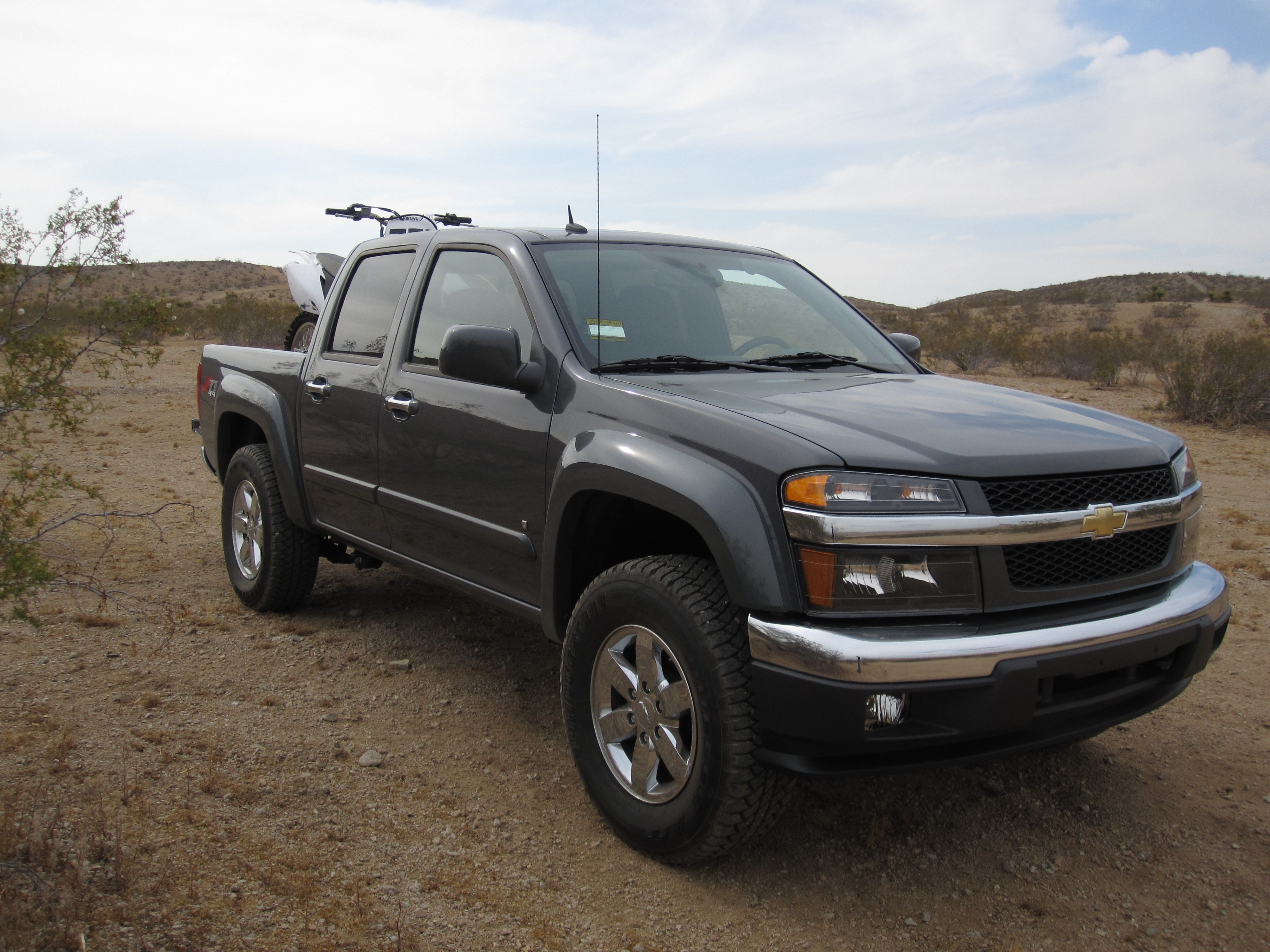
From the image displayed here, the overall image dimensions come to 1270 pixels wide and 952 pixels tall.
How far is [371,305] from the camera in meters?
4.41

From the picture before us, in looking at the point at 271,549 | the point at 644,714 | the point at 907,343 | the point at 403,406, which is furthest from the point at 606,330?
the point at 271,549

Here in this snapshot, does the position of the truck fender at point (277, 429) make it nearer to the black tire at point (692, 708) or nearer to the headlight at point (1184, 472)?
the black tire at point (692, 708)

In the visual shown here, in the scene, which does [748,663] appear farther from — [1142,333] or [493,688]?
[1142,333]

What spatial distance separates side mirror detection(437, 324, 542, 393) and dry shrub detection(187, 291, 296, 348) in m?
23.0

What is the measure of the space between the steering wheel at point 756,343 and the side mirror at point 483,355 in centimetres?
82

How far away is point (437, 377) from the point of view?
3.71 meters

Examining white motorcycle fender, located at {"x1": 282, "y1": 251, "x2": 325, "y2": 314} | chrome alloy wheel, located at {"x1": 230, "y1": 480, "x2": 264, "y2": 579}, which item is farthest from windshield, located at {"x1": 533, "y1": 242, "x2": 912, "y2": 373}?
white motorcycle fender, located at {"x1": 282, "y1": 251, "x2": 325, "y2": 314}

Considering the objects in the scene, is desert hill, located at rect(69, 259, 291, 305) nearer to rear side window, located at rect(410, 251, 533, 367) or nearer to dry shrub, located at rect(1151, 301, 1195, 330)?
dry shrub, located at rect(1151, 301, 1195, 330)

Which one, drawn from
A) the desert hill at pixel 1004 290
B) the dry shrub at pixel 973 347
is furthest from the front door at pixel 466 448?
the desert hill at pixel 1004 290

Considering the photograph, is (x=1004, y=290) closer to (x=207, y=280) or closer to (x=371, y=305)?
(x=207, y=280)

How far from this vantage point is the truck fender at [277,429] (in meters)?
4.71

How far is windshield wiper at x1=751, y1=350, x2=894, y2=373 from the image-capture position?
3.54 metres

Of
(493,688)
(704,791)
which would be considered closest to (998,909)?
(704,791)

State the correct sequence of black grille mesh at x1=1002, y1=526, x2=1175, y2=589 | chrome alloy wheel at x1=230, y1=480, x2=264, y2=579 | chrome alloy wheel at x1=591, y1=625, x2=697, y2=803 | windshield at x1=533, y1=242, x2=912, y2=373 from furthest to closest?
1. chrome alloy wheel at x1=230, y1=480, x2=264, y2=579
2. windshield at x1=533, y1=242, x2=912, y2=373
3. chrome alloy wheel at x1=591, y1=625, x2=697, y2=803
4. black grille mesh at x1=1002, y1=526, x2=1175, y2=589
